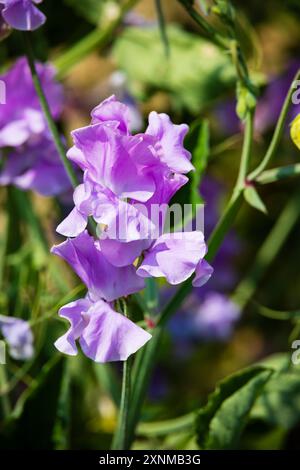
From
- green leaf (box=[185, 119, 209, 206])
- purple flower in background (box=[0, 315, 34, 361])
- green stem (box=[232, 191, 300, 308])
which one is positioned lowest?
green stem (box=[232, 191, 300, 308])

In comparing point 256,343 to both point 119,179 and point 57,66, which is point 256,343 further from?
point 119,179

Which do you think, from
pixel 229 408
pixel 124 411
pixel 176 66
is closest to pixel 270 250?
pixel 176 66

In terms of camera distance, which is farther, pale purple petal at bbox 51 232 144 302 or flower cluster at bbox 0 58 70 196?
flower cluster at bbox 0 58 70 196

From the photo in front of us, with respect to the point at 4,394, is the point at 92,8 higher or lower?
higher

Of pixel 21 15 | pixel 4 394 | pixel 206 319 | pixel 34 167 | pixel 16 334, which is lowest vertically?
pixel 206 319

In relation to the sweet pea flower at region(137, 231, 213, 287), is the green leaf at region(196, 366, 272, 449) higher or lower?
lower

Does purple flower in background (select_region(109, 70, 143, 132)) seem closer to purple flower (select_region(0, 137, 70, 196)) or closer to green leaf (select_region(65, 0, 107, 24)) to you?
green leaf (select_region(65, 0, 107, 24))

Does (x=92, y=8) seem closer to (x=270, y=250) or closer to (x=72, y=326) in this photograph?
(x=270, y=250)

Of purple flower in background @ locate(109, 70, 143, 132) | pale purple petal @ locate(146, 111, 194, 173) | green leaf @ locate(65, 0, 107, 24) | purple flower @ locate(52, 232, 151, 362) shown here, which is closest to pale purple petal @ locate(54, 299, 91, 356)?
purple flower @ locate(52, 232, 151, 362)
